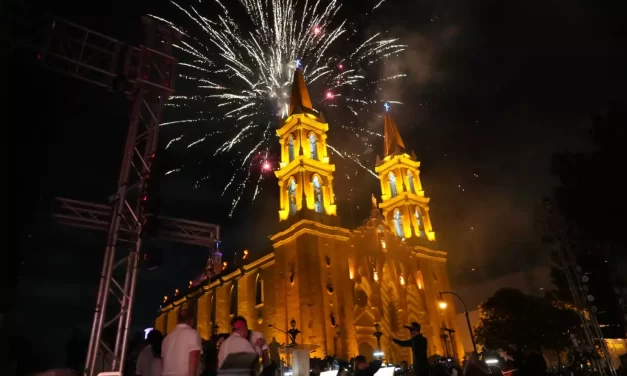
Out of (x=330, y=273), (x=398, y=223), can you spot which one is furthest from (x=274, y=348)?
(x=398, y=223)

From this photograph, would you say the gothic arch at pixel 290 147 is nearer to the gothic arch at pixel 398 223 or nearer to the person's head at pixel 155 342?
the gothic arch at pixel 398 223

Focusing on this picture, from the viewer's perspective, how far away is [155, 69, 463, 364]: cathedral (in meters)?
32.1

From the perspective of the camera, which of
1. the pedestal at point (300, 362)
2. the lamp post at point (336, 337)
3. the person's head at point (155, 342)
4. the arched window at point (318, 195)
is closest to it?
the person's head at point (155, 342)

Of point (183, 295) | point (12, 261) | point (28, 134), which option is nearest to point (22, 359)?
point (12, 261)

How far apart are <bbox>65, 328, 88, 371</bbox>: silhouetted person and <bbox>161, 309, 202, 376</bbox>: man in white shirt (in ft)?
23.4

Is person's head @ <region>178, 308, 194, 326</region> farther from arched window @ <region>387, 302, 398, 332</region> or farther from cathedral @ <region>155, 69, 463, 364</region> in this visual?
arched window @ <region>387, 302, 398, 332</region>

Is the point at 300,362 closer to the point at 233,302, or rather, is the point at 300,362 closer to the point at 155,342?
the point at 155,342

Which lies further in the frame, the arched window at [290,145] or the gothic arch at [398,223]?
the gothic arch at [398,223]

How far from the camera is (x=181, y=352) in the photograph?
15.9ft

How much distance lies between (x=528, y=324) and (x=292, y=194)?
72.6 ft

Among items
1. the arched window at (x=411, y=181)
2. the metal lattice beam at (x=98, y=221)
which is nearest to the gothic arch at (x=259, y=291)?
the arched window at (x=411, y=181)

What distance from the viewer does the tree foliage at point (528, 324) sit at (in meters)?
32.4

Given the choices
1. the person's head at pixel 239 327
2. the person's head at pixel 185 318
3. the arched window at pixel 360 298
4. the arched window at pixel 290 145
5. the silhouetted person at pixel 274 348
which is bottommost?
the person's head at pixel 239 327

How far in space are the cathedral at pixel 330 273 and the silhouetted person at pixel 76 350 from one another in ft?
64.2
